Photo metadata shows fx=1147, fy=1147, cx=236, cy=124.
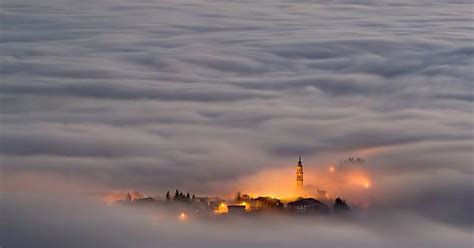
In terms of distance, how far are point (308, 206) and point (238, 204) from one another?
5.83 ft

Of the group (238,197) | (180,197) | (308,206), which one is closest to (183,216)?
(180,197)

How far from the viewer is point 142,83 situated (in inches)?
2178

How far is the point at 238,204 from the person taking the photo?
28.9 metres

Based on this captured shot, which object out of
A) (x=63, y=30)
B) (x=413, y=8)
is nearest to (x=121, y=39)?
(x=63, y=30)

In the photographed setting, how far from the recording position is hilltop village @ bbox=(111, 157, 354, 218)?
28.5 metres

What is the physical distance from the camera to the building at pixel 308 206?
94.6 ft

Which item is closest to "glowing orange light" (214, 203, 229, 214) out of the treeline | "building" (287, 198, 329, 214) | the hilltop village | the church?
the hilltop village

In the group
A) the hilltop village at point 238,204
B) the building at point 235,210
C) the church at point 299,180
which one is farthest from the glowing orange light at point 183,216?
the church at point 299,180

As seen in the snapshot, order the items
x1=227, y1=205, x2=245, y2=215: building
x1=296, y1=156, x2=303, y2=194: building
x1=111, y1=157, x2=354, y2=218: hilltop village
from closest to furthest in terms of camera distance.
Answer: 1. x1=227, y1=205, x2=245, y2=215: building
2. x1=111, y1=157, x2=354, y2=218: hilltop village
3. x1=296, y1=156, x2=303, y2=194: building

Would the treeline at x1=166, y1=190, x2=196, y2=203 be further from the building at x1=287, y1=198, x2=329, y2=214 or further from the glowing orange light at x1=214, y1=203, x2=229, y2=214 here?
the building at x1=287, y1=198, x2=329, y2=214

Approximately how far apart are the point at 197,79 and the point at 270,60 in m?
9.93

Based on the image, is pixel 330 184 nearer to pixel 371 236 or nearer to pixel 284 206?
pixel 284 206

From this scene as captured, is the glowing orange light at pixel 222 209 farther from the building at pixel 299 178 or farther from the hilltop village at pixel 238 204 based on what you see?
the building at pixel 299 178

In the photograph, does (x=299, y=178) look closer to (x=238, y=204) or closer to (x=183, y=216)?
(x=238, y=204)
